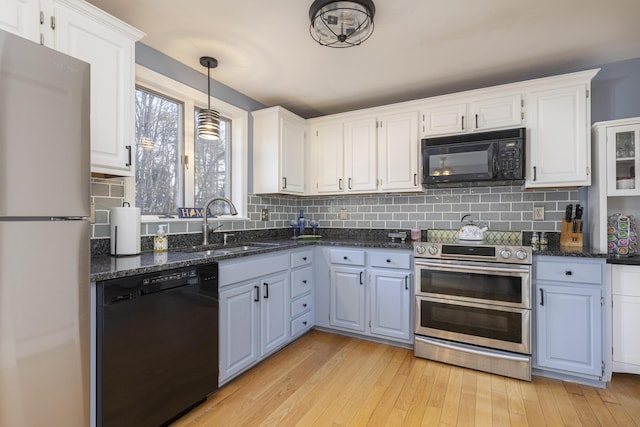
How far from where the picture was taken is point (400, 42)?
7.23ft

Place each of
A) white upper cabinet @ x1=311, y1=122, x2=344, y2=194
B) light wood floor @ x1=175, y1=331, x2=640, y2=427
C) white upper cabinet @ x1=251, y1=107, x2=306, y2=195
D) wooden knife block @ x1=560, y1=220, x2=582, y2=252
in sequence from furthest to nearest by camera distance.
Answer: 1. white upper cabinet @ x1=311, y1=122, x2=344, y2=194
2. white upper cabinet @ x1=251, y1=107, x2=306, y2=195
3. wooden knife block @ x1=560, y1=220, x2=582, y2=252
4. light wood floor @ x1=175, y1=331, x2=640, y2=427

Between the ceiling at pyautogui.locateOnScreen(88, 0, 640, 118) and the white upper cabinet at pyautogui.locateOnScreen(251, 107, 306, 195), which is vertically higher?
the ceiling at pyautogui.locateOnScreen(88, 0, 640, 118)

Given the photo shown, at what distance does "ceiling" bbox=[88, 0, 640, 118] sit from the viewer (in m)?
1.85

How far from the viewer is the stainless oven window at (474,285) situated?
2285 mm

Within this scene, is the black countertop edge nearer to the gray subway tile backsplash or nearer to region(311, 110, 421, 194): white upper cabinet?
the gray subway tile backsplash

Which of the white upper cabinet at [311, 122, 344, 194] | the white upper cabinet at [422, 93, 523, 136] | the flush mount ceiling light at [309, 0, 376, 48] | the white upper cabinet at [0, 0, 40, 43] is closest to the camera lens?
the white upper cabinet at [0, 0, 40, 43]

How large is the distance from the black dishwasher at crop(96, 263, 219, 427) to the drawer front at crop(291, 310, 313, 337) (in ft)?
3.02

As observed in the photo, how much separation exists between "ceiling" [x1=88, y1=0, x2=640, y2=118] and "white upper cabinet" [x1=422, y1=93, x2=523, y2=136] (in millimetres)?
246

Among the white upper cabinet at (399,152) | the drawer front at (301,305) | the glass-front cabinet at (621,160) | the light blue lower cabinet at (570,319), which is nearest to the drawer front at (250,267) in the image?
the drawer front at (301,305)

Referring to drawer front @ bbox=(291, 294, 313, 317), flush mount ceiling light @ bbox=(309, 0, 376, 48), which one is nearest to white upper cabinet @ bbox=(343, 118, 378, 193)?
drawer front @ bbox=(291, 294, 313, 317)

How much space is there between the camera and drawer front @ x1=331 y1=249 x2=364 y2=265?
9.42ft

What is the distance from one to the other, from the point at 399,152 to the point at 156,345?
249cm

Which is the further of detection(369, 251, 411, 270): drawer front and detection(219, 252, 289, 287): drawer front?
detection(369, 251, 411, 270): drawer front

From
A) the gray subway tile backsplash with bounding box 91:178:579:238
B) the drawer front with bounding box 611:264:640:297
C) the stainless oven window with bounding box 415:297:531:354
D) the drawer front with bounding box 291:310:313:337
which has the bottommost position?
the drawer front with bounding box 291:310:313:337
